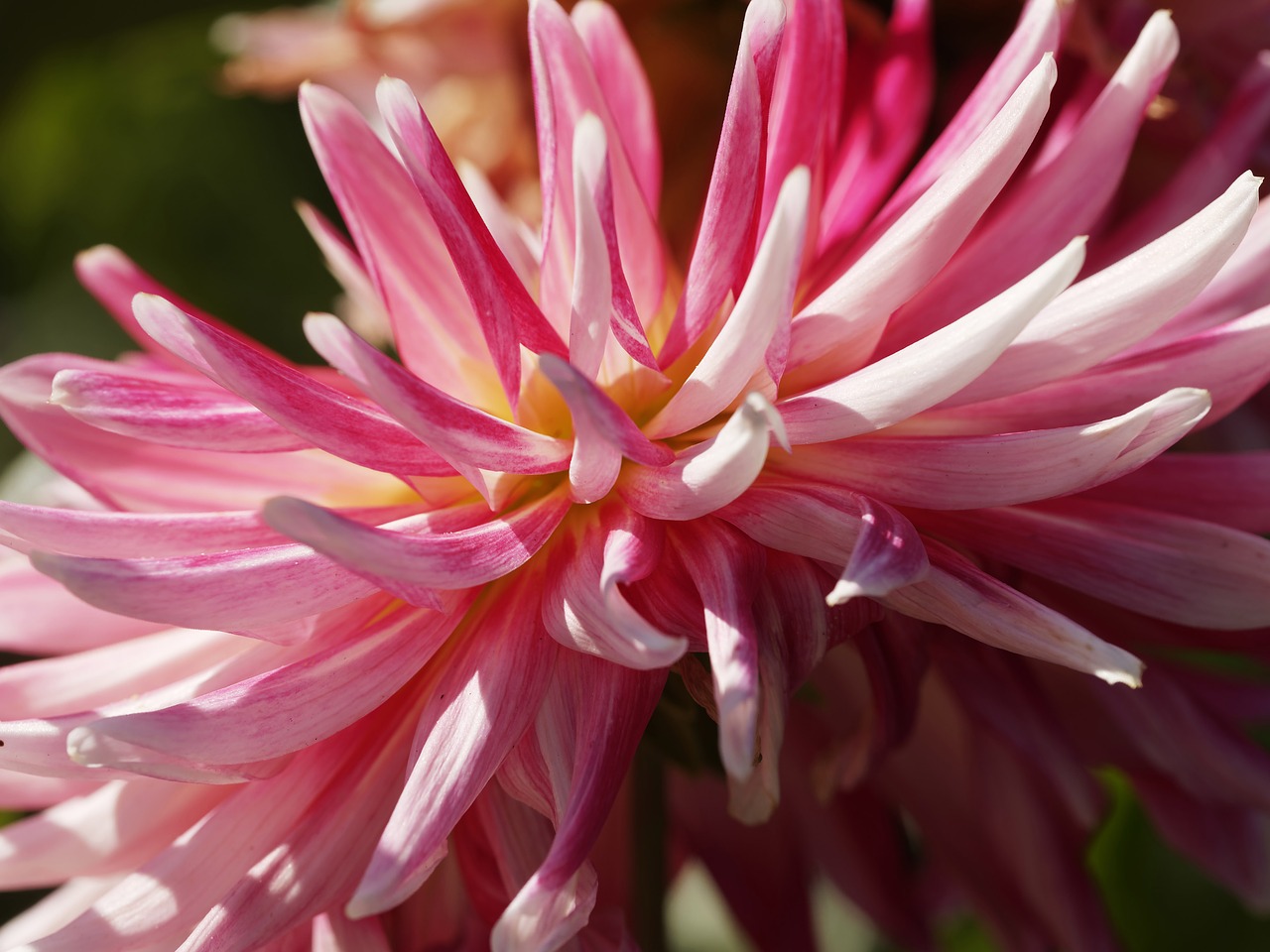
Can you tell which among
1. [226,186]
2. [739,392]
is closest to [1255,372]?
[739,392]

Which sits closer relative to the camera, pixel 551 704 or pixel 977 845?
pixel 551 704

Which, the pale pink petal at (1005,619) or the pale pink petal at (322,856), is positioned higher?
the pale pink petal at (322,856)

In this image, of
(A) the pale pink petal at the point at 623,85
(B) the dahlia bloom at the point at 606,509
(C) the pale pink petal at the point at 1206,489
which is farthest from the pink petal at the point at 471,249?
(C) the pale pink petal at the point at 1206,489

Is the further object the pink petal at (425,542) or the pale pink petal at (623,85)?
the pale pink petal at (623,85)

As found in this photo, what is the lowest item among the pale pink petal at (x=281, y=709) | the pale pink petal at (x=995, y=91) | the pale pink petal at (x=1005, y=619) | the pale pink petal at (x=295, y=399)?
the pale pink petal at (x=1005, y=619)

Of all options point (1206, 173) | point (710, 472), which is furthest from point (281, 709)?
point (1206, 173)

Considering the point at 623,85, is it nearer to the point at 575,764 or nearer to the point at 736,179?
the point at 736,179

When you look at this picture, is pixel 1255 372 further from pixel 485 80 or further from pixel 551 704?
pixel 485 80

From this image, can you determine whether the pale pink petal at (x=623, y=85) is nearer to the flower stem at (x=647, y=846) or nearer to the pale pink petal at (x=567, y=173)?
the pale pink petal at (x=567, y=173)
